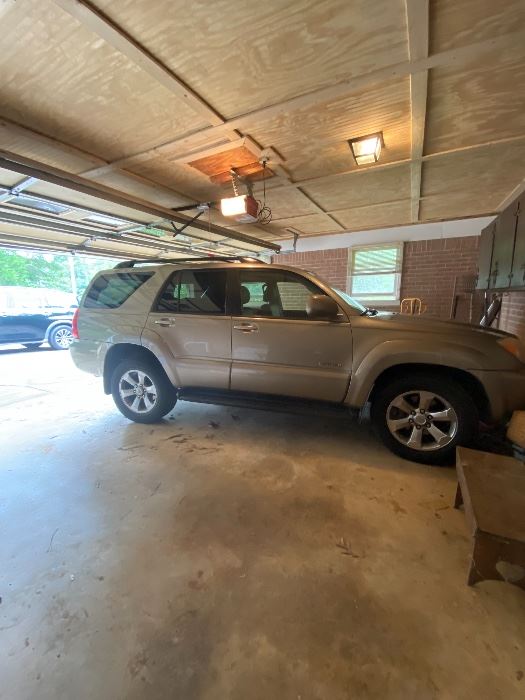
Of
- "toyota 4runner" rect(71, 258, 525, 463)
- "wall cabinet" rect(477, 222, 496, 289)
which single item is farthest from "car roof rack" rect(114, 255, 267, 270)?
"wall cabinet" rect(477, 222, 496, 289)

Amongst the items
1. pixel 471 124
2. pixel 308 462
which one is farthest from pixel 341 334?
pixel 471 124

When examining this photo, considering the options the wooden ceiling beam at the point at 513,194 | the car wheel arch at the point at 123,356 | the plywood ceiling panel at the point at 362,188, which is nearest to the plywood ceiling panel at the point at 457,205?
the wooden ceiling beam at the point at 513,194

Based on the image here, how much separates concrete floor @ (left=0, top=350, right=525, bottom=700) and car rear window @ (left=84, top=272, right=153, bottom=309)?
5.27ft

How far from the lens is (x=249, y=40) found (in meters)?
1.74

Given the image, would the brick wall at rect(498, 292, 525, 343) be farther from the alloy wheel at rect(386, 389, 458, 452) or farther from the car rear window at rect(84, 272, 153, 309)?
the car rear window at rect(84, 272, 153, 309)

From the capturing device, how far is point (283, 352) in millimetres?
2656

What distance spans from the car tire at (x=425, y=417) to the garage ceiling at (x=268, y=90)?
219 cm

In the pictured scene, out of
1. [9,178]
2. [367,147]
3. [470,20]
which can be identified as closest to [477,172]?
[367,147]

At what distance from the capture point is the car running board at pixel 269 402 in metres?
2.57

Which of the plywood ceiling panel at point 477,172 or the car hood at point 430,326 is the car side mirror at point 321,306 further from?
the plywood ceiling panel at point 477,172

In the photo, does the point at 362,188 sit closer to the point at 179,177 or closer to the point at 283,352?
the point at 179,177

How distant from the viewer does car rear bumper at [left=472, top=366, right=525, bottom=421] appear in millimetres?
2160

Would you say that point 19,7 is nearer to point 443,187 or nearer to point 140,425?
point 140,425

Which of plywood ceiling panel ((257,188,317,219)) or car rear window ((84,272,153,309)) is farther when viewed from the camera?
plywood ceiling panel ((257,188,317,219))
